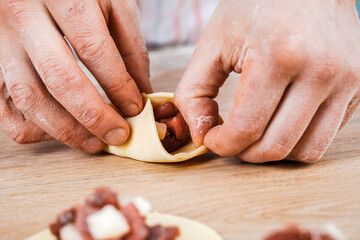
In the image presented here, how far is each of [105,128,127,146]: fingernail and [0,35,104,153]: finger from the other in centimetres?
13

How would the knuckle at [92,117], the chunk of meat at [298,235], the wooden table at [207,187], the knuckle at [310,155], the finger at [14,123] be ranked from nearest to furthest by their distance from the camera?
the chunk of meat at [298,235] < the wooden table at [207,187] < the knuckle at [310,155] < the knuckle at [92,117] < the finger at [14,123]

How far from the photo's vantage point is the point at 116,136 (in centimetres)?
160

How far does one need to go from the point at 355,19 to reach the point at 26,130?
5.01 ft

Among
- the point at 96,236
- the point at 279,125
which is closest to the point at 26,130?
the point at 96,236

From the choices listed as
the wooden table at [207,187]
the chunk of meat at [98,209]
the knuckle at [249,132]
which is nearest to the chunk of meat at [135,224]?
the chunk of meat at [98,209]

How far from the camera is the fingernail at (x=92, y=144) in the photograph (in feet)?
5.41

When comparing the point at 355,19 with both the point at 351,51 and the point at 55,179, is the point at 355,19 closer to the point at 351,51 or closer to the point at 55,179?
the point at 351,51

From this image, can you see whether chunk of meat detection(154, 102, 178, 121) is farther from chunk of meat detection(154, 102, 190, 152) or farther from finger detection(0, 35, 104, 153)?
finger detection(0, 35, 104, 153)

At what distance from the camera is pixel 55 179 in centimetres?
148

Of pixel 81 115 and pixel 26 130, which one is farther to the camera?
pixel 26 130

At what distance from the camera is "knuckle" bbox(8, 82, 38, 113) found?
5.05ft

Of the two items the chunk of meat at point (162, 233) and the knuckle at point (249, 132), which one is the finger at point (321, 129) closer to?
the knuckle at point (249, 132)

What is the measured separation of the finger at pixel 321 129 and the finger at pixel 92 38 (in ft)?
2.60

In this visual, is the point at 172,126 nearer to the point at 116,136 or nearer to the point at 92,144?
the point at 116,136
